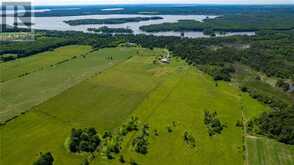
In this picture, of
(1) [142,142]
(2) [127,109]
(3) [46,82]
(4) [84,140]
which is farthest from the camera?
(3) [46,82]

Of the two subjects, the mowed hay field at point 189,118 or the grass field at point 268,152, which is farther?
the mowed hay field at point 189,118

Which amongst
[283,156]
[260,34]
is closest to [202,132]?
[283,156]

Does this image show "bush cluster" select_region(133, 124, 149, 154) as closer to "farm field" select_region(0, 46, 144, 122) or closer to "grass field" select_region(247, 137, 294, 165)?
"grass field" select_region(247, 137, 294, 165)

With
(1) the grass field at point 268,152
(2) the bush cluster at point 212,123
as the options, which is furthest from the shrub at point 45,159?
(1) the grass field at point 268,152

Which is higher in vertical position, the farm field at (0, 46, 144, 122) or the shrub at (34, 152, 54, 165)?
the farm field at (0, 46, 144, 122)

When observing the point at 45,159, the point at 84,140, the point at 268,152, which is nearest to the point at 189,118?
the point at 268,152

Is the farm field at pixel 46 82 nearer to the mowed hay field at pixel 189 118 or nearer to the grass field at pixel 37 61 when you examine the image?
the grass field at pixel 37 61

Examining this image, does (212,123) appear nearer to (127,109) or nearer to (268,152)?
(268,152)

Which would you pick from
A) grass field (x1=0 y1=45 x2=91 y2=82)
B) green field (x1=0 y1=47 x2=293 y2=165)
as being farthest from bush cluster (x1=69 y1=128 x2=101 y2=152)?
grass field (x1=0 y1=45 x2=91 y2=82)

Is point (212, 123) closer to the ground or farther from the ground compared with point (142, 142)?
farther from the ground
